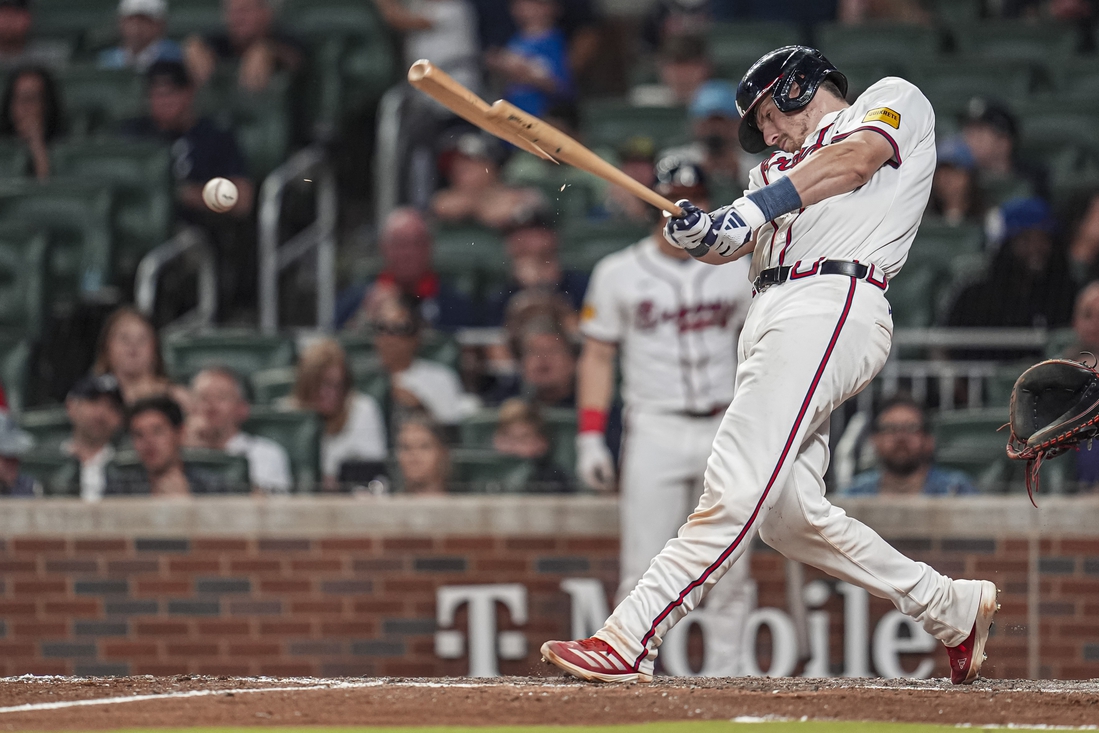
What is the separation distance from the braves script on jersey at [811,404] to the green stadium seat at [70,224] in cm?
499

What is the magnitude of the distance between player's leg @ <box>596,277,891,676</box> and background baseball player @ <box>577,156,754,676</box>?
5.83 feet

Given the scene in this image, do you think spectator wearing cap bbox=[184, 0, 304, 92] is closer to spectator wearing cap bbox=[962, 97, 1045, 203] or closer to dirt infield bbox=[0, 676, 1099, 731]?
spectator wearing cap bbox=[962, 97, 1045, 203]

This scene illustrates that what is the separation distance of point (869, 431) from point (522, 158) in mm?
3144

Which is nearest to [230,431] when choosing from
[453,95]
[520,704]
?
[453,95]

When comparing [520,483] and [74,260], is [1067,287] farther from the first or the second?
[74,260]

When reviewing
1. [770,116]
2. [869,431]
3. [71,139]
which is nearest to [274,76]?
[71,139]

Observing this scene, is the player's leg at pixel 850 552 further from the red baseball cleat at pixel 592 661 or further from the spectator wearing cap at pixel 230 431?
the spectator wearing cap at pixel 230 431

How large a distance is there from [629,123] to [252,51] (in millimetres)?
2252

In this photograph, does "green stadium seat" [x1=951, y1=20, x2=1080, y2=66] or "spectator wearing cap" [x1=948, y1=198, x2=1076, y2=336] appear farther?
"green stadium seat" [x1=951, y1=20, x2=1080, y2=66]

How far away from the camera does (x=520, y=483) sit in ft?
22.4

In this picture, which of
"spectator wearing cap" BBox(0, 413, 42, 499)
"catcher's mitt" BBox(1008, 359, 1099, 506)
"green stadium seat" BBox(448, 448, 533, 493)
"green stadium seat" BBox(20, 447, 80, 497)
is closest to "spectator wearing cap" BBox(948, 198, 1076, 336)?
"green stadium seat" BBox(448, 448, 533, 493)

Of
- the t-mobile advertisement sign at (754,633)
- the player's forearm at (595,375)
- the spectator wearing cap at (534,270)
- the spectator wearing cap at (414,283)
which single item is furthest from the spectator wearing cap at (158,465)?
the spectator wearing cap at (534,270)

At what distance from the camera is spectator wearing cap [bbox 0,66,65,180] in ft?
30.3

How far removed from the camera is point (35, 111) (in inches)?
364
